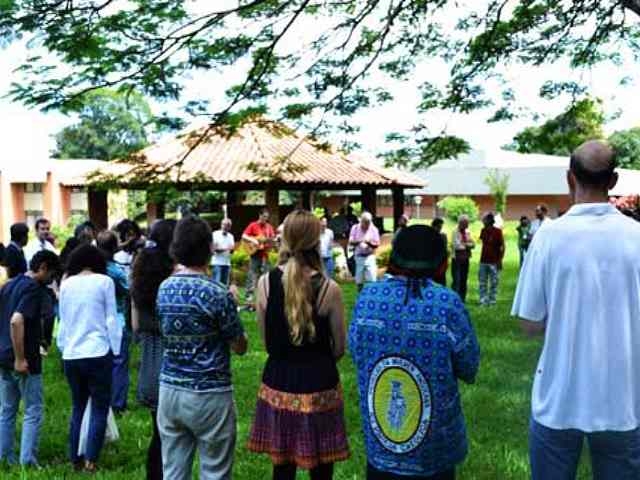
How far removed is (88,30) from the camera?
23.1ft

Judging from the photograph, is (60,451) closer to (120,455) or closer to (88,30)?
(120,455)

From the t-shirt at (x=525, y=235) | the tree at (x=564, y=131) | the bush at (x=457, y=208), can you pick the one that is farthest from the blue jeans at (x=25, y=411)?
the bush at (x=457, y=208)

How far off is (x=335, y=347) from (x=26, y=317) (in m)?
2.58

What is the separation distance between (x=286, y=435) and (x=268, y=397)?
0.67 feet

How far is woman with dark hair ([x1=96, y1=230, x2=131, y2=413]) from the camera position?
6945 millimetres

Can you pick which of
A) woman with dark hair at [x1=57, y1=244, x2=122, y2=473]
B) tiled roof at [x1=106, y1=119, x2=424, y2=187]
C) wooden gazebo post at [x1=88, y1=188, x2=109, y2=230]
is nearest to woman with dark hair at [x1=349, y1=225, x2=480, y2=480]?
woman with dark hair at [x1=57, y1=244, x2=122, y2=473]

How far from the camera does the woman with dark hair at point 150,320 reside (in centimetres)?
466

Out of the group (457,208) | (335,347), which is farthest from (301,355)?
(457,208)

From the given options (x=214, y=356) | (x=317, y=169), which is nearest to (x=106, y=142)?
(x=317, y=169)

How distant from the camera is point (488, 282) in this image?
15344 mm

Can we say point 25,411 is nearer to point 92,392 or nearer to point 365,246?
point 92,392

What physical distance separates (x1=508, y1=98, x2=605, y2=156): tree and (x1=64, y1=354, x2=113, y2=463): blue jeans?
237 inches

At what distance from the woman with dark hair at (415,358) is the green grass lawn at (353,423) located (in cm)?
223

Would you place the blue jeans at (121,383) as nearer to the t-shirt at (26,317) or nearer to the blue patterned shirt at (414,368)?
the t-shirt at (26,317)
